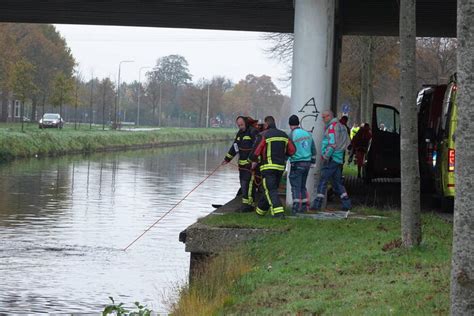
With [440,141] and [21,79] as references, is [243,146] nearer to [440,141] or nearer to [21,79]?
[440,141]

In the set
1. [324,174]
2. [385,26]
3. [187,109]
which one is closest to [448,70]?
[385,26]

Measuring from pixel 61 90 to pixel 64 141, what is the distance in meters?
15.4

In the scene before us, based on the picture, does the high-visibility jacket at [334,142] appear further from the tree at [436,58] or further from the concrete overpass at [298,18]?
the tree at [436,58]

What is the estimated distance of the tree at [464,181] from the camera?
6941mm

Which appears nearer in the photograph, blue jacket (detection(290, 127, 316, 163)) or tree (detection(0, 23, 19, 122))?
blue jacket (detection(290, 127, 316, 163))

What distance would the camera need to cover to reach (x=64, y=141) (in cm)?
5759

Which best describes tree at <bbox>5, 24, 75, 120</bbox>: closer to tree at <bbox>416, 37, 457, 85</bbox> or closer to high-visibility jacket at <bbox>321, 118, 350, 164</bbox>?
tree at <bbox>416, 37, 457, 85</bbox>

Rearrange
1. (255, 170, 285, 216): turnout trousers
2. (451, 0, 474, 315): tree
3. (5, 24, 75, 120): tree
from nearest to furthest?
(451, 0, 474, 315): tree
(255, 170, 285, 216): turnout trousers
(5, 24, 75, 120): tree

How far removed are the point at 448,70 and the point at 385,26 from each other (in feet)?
71.6

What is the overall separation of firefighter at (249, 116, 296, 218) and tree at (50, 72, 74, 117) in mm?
57095

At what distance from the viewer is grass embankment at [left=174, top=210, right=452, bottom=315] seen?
9281 millimetres

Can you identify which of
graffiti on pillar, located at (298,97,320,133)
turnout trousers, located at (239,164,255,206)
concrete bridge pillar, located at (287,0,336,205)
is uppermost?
concrete bridge pillar, located at (287,0,336,205)

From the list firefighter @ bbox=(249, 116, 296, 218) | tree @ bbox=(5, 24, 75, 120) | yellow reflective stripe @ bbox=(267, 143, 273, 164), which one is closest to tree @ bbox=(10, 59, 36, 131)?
tree @ bbox=(5, 24, 75, 120)

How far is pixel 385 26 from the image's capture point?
31.3 m
